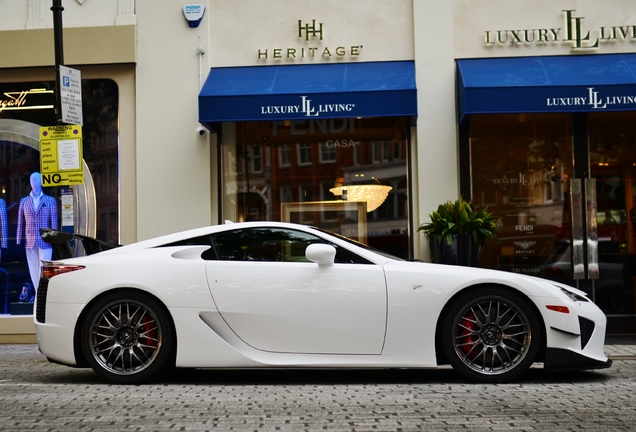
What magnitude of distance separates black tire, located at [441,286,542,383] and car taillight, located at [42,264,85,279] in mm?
3105

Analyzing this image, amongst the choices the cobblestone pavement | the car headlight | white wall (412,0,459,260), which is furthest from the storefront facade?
the car headlight

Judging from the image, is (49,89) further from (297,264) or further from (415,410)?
(415,410)

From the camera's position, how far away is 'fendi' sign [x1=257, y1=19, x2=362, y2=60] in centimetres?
1202

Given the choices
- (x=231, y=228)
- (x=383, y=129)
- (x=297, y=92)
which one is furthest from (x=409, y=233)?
(x=231, y=228)

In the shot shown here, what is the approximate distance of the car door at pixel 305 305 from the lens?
6781mm

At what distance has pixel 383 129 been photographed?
39.5 feet

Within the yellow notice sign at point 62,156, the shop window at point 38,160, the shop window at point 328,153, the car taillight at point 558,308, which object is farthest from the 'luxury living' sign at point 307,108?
the car taillight at point 558,308

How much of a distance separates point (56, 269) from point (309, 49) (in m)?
6.00

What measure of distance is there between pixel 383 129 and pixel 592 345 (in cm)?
584

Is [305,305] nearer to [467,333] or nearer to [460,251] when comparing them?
[467,333]

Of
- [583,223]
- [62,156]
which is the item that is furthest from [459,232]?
[62,156]

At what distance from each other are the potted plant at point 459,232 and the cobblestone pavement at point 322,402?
126 inches

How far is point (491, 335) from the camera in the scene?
6758 millimetres

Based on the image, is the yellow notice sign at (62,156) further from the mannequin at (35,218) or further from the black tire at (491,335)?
the black tire at (491,335)
